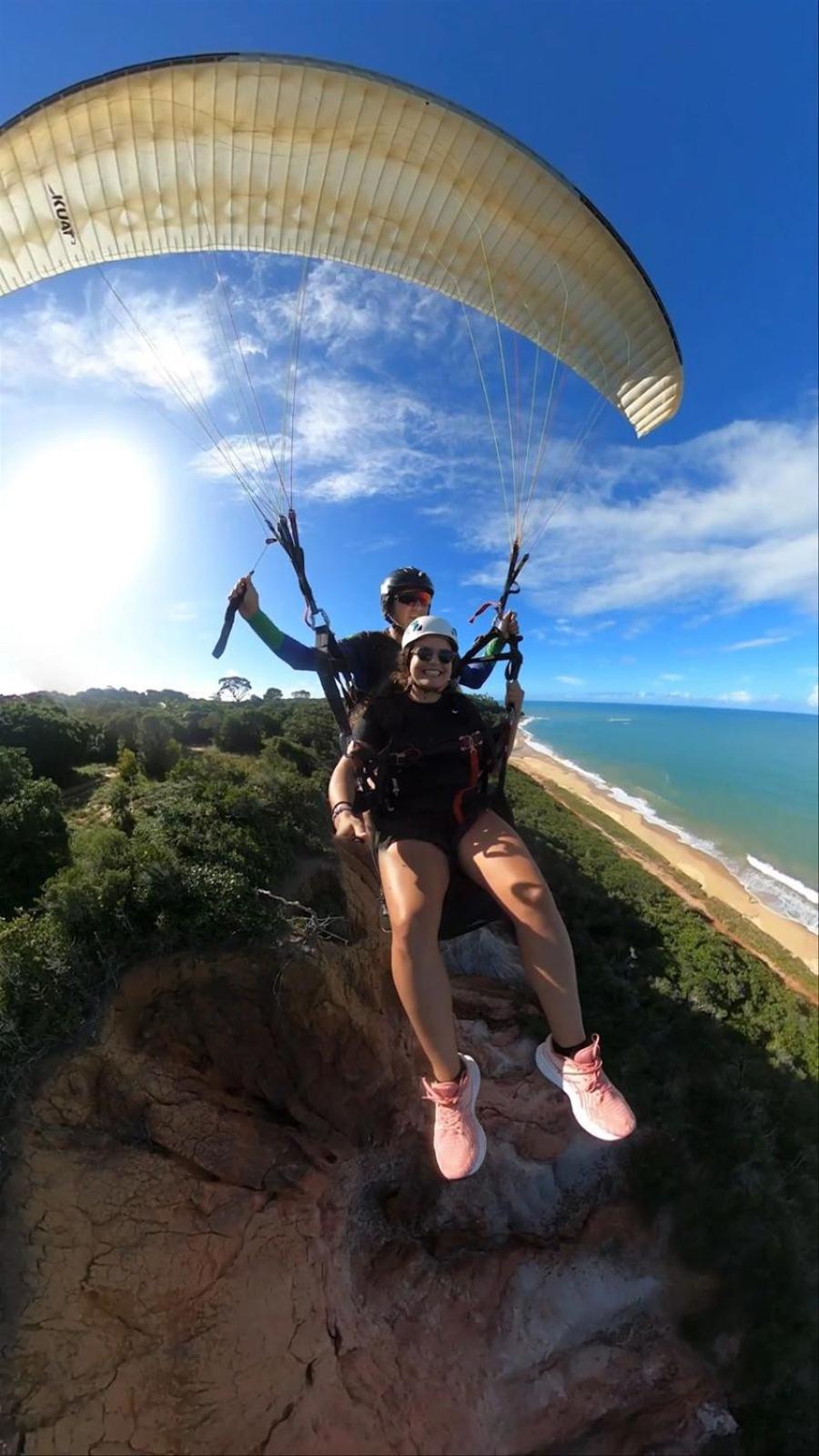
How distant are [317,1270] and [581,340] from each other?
10380 millimetres

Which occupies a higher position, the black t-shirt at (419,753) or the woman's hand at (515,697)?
the woman's hand at (515,697)

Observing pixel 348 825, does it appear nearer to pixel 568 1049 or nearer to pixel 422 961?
pixel 422 961

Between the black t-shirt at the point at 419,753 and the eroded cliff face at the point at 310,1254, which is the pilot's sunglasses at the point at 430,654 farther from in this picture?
the eroded cliff face at the point at 310,1254

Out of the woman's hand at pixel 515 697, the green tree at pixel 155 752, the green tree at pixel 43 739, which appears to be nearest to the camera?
the woman's hand at pixel 515 697

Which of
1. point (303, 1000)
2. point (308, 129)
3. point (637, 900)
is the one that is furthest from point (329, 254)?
point (637, 900)

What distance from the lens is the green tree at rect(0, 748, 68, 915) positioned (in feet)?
22.7

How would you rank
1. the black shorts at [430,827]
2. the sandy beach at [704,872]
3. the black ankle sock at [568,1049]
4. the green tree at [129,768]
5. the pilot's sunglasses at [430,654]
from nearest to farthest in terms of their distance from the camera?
the black ankle sock at [568,1049], the black shorts at [430,827], the pilot's sunglasses at [430,654], the green tree at [129,768], the sandy beach at [704,872]

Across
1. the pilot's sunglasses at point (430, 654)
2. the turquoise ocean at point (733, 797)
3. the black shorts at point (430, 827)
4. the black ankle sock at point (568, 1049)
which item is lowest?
the turquoise ocean at point (733, 797)

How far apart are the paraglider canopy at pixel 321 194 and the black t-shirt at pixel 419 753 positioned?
14.6ft

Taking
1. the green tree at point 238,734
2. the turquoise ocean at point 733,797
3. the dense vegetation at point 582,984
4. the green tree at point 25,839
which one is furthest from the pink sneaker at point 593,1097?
the turquoise ocean at point 733,797

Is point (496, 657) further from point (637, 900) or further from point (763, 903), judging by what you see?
point (763, 903)

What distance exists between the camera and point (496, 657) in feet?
14.7

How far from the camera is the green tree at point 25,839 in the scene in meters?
6.93

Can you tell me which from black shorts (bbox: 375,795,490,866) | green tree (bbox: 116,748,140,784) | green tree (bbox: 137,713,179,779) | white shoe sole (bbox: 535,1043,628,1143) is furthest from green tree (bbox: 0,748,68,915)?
white shoe sole (bbox: 535,1043,628,1143)
